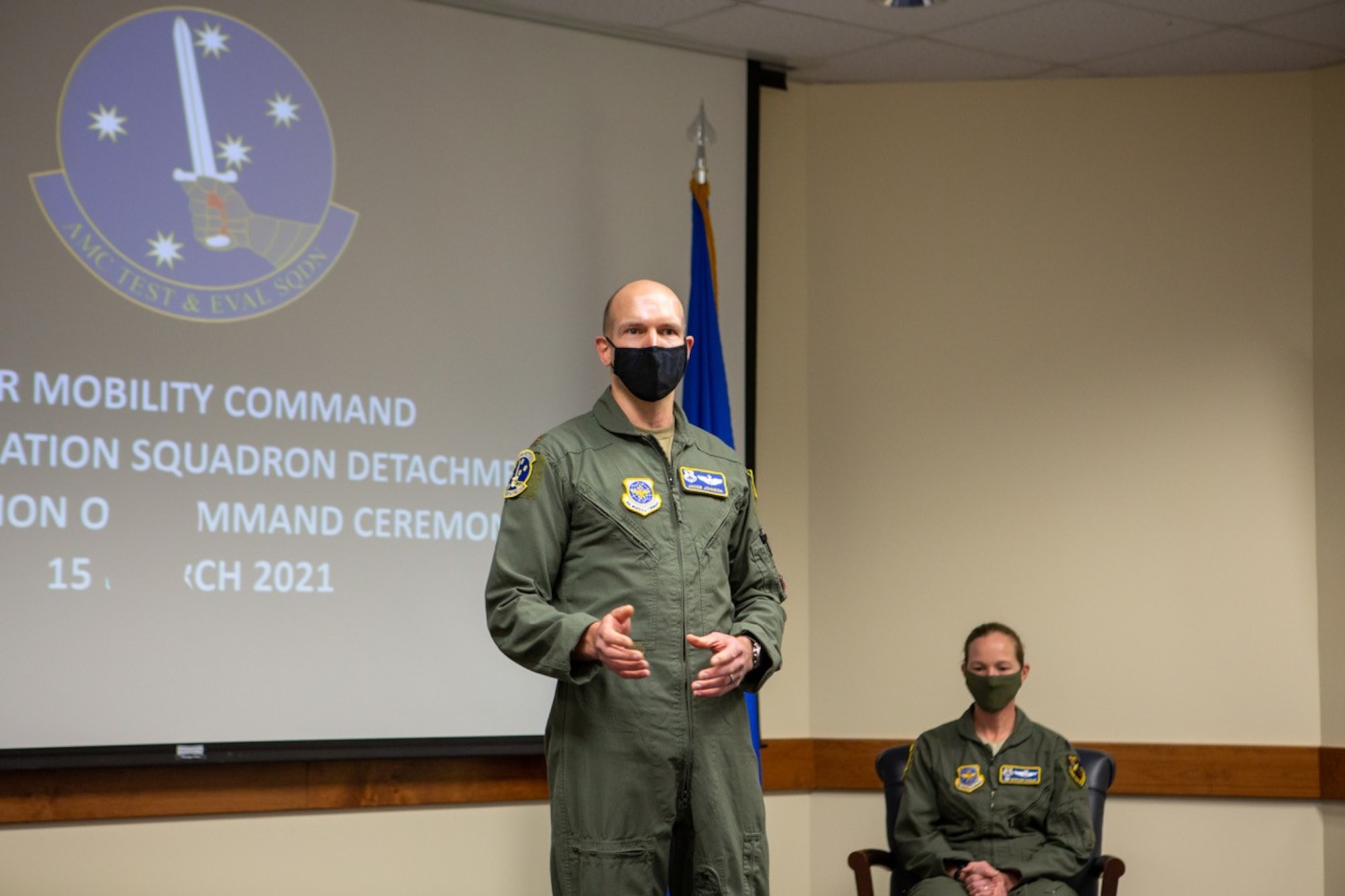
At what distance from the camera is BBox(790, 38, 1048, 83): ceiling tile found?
5145 mm

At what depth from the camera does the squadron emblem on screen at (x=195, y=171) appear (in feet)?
13.6

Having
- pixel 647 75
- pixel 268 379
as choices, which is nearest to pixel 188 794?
pixel 268 379

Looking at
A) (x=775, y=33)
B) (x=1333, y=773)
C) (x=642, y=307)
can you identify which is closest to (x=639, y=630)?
(x=642, y=307)

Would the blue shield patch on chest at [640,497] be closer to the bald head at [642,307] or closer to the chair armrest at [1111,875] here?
the bald head at [642,307]

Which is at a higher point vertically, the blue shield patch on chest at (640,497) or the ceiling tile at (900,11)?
the ceiling tile at (900,11)

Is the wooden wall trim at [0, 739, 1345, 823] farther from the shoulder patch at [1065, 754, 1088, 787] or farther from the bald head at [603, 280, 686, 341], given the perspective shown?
Answer: the bald head at [603, 280, 686, 341]

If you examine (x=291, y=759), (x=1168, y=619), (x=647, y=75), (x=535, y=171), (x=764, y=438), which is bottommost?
(x=291, y=759)

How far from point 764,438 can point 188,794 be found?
7.43ft

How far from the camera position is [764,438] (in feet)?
17.4

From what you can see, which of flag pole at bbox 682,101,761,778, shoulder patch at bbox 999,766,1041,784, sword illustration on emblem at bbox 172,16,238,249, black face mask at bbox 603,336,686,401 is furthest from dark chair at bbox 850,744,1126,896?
sword illustration on emblem at bbox 172,16,238,249

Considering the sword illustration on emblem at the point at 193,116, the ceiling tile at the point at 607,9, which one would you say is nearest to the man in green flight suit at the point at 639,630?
the sword illustration on emblem at the point at 193,116

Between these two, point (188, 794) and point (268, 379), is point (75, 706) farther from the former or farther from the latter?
point (268, 379)

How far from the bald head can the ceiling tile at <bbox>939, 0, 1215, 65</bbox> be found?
274cm

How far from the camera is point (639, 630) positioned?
94.3 inches
